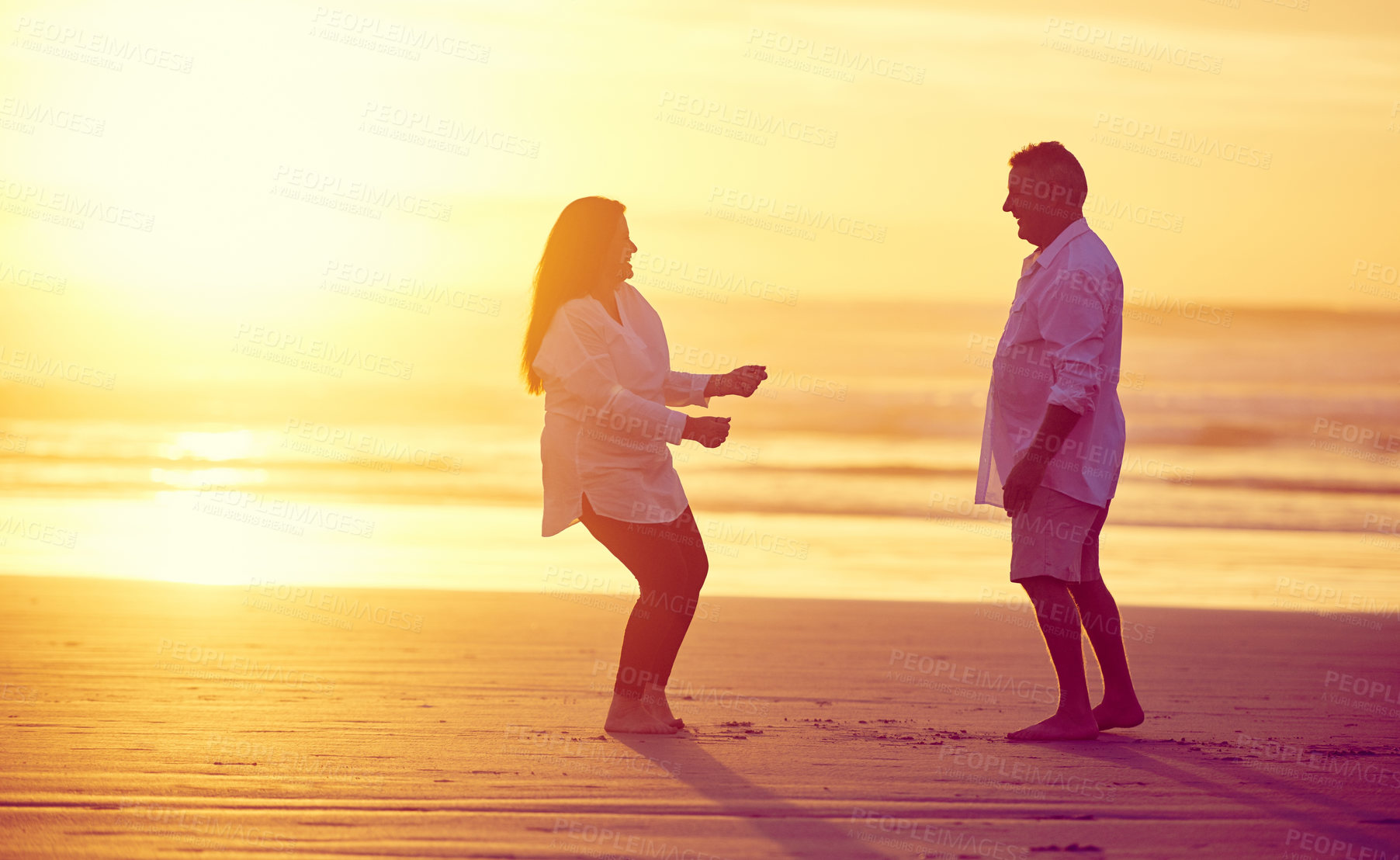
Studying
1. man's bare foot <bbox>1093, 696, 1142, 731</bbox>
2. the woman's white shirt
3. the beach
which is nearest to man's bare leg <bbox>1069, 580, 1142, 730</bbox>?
man's bare foot <bbox>1093, 696, 1142, 731</bbox>

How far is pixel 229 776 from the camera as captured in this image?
3.91m

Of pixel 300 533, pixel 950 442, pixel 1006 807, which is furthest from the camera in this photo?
pixel 950 442

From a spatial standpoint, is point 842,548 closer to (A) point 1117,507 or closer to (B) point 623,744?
(A) point 1117,507

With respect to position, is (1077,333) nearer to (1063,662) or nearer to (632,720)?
(1063,662)

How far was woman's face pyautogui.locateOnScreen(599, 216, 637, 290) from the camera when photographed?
476 centimetres

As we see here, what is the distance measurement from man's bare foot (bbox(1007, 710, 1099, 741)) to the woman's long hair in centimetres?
217

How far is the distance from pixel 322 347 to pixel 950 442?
29441 mm

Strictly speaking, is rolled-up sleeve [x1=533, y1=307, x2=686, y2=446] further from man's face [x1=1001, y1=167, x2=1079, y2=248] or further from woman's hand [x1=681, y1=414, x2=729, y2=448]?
man's face [x1=1001, y1=167, x2=1079, y2=248]

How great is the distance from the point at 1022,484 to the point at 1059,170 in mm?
1115

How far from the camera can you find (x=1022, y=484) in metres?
4.45

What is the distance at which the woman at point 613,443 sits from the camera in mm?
4641

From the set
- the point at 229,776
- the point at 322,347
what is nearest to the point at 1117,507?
the point at 229,776

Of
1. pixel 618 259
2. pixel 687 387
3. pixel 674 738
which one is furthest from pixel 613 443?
pixel 674 738

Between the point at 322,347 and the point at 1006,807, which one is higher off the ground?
the point at 322,347
